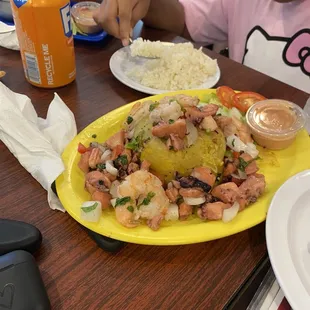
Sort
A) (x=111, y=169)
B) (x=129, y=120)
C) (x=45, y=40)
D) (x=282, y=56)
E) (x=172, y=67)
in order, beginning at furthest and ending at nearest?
(x=282, y=56) < (x=172, y=67) < (x=45, y=40) < (x=129, y=120) < (x=111, y=169)

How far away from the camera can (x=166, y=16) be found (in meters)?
1.61

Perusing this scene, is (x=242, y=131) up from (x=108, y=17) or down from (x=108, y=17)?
down

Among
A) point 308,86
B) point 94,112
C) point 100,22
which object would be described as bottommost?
point 308,86

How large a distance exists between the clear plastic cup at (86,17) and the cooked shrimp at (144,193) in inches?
32.9

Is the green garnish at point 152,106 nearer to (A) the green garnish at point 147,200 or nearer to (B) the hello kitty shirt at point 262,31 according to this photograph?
(A) the green garnish at point 147,200

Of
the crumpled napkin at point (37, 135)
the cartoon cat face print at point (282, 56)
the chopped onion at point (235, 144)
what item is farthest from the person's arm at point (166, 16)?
the chopped onion at point (235, 144)

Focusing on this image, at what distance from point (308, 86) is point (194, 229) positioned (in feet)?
3.25

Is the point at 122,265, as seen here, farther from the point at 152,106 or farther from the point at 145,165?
the point at 152,106

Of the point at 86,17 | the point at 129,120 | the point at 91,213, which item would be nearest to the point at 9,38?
the point at 86,17

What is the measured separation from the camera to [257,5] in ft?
5.23

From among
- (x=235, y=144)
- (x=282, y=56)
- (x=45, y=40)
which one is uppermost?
(x=45, y=40)

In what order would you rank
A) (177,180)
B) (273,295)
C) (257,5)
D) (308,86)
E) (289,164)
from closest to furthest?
(273,295) → (177,180) → (289,164) → (308,86) → (257,5)


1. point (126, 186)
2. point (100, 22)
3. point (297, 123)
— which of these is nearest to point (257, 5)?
point (100, 22)

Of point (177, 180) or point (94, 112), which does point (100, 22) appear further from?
point (177, 180)
